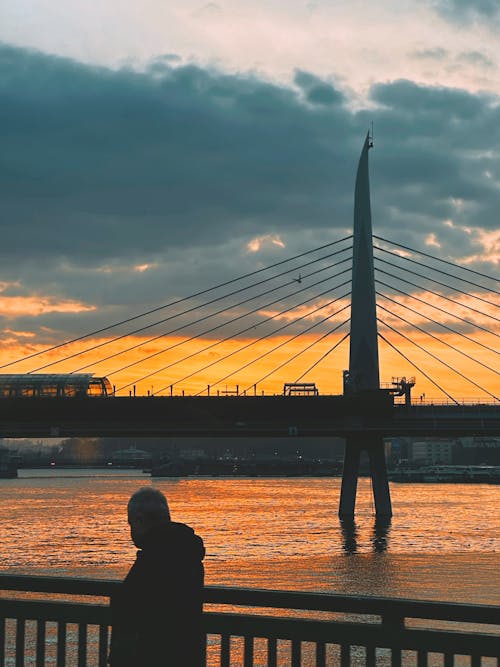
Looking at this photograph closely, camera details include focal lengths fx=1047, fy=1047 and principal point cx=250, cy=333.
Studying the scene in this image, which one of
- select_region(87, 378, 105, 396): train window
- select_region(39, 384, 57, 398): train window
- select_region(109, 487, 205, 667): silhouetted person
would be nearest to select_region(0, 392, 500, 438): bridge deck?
select_region(39, 384, 57, 398): train window

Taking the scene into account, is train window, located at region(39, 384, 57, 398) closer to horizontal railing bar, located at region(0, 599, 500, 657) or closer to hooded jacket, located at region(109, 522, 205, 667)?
horizontal railing bar, located at region(0, 599, 500, 657)

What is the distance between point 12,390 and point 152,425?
13.7m

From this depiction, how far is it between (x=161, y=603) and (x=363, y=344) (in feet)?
217

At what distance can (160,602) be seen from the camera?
17.8 feet

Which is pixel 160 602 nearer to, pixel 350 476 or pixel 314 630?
pixel 314 630

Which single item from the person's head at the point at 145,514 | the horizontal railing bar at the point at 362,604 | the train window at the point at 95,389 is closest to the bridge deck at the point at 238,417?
the train window at the point at 95,389

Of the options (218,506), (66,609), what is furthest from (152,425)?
(66,609)

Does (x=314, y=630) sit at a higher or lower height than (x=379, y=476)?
higher

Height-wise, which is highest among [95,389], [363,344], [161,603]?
[363,344]

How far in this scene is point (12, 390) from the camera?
7744 cm

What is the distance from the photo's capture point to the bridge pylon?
7125 cm

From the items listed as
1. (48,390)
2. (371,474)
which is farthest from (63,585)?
(371,474)

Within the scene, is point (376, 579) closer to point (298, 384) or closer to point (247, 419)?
point (247, 419)

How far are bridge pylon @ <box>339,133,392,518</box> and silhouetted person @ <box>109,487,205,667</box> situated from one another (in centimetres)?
6557
